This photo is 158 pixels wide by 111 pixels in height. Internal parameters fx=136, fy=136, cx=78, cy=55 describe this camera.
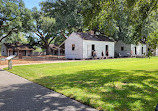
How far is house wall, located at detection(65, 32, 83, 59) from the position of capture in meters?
24.0

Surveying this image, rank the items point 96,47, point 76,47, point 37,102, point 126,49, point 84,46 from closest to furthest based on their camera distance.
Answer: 1. point 37,102
2. point 84,46
3. point 76,47
4. point 96,47
5. point 126,49

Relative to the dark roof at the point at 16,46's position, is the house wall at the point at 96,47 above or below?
below

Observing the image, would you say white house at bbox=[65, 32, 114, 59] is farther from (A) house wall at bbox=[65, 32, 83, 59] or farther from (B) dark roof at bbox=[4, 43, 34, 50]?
(B) dark roof at bbox=[4, 43, 34, 50]

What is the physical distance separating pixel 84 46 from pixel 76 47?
5.58 ft

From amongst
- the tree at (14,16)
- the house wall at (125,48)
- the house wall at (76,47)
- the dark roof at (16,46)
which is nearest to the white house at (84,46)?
the house wall at (76,47)

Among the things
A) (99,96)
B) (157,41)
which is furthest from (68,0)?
(99,96)

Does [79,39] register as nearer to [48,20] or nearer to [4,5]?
[48,20]

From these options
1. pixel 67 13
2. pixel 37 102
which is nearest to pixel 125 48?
pixel 67 13

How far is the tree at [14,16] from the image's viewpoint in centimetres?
2760

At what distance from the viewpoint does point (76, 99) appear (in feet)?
13.1

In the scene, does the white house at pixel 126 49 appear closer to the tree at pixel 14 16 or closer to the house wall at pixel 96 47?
the house wall at pixel 96 47

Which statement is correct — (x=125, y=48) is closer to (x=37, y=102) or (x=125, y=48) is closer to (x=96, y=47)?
(x=96, y=47)

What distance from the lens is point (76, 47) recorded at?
24.8 metres

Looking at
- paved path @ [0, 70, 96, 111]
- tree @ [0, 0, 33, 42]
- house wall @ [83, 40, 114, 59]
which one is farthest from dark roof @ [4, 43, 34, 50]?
paved path @ [0, 70, 96, 111]
